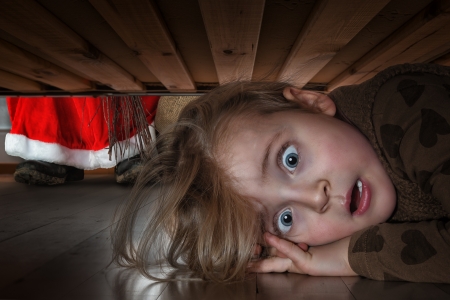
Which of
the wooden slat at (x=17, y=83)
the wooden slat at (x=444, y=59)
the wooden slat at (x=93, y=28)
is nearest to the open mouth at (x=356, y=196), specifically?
the wooden slat at (x=93, y=28)

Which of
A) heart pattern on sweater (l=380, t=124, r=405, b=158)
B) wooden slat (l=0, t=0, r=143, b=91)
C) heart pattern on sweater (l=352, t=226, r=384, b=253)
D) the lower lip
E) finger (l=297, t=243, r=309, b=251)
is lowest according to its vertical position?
finger (l=297, t=243, r=309, b=251)

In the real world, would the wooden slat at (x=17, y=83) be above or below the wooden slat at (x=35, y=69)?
below

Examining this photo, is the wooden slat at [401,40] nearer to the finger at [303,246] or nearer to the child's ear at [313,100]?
the child's ear at [313,100]

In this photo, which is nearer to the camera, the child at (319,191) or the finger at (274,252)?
the child at (319,191)

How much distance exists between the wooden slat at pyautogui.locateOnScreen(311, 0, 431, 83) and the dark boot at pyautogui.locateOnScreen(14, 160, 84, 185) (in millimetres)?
1370

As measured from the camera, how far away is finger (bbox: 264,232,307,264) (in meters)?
0.74

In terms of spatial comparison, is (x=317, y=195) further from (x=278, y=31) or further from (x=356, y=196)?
(x=278, y=31)

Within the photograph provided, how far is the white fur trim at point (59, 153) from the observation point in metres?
2.11

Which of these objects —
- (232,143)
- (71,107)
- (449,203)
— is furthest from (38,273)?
(71,107)

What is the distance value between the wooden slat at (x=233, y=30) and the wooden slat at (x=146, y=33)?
12cm

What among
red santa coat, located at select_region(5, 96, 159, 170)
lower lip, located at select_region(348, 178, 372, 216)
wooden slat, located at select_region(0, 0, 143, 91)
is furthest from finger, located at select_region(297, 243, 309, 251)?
red santa coat, located at select_region(5, 96, 159, 170)

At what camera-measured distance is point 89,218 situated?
123 cm

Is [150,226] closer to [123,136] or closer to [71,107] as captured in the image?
[123,136]

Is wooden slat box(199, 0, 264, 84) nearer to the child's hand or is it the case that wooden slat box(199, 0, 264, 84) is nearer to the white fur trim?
the child's hand
